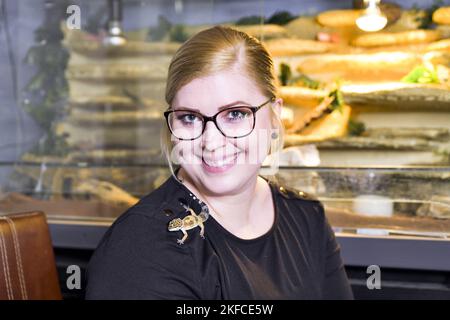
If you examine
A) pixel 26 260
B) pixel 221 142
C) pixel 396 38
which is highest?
pixel 396 38

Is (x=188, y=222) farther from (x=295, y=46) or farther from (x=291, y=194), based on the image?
(x=295, y=46)

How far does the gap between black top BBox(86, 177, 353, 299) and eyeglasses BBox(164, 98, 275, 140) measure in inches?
3.8

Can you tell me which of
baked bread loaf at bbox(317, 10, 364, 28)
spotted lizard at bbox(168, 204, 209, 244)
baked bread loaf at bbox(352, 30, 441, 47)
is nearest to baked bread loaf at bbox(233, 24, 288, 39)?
baked bread loaf at bbox(317, 10, 364, 28)

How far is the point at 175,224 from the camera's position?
86cm

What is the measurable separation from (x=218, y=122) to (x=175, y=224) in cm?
17

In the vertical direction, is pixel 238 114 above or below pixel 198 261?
above

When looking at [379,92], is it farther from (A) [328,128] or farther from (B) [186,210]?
(B) [186,210]

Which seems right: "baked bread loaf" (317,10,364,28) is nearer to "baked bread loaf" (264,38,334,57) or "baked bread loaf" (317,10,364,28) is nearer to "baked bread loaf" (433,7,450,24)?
"baked bread loaf" (264,38,334,57)

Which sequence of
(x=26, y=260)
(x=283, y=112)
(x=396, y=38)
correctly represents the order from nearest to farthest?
(x=26, y=260) < (x=396, y=38) < (x=283, y=112)

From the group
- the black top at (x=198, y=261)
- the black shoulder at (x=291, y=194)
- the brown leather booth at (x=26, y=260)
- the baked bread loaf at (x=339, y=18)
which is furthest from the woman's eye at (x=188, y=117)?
the baked bread loaf at (x=339, y=18)

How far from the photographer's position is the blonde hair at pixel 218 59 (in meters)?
0.89

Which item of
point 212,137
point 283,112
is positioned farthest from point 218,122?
point 283,112

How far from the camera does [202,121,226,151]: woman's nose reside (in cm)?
90
